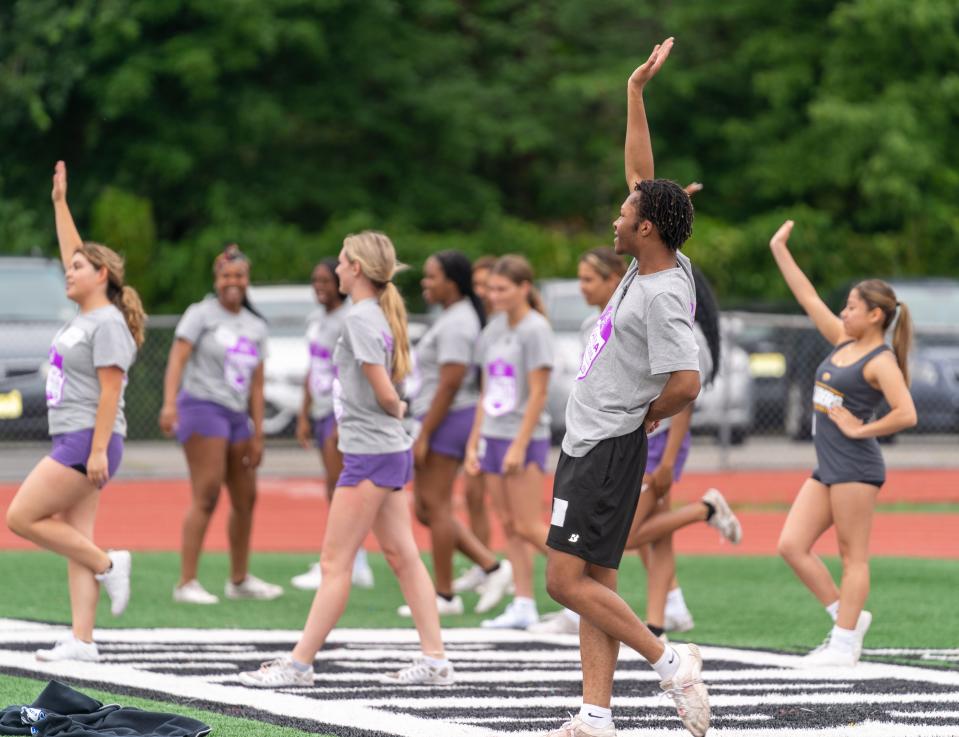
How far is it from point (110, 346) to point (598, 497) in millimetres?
2938

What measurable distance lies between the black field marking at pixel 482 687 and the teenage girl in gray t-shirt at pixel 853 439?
41 centimetres

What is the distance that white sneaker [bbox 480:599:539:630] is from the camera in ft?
32.4

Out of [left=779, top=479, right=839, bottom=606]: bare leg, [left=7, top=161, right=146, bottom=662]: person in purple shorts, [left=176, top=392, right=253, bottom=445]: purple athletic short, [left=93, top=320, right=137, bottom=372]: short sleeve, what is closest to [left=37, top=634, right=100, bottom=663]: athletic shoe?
[left=7, top=161, right=146, bottom=662]: person in purple shorts

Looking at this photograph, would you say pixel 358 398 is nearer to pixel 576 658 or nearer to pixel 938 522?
pixel 576 658

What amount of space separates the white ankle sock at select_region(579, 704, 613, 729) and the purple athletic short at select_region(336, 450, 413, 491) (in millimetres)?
1802

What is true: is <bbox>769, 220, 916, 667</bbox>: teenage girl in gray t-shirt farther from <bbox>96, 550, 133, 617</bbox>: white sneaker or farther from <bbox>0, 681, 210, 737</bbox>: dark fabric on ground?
<bbox>0, 681, 210, 737</bbox>: dark fabric on ground

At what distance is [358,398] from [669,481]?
Result: 1.91 meters

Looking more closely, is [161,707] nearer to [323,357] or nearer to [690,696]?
[690,696]

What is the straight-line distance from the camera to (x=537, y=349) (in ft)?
32.5

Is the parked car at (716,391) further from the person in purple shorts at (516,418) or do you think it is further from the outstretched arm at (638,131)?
the outstretched arm at (638,131)

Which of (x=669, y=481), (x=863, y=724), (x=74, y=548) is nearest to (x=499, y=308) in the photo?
(x=669, y=481)

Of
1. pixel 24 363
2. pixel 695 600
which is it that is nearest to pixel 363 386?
pixel 695 600

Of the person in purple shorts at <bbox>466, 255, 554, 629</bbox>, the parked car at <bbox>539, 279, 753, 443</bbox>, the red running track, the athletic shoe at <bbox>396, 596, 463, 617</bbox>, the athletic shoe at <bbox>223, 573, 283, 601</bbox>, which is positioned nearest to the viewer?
the person in purple shorts at <bbox>466, 255, 554, 629</bbox>

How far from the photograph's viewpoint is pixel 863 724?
6840 millimetres
